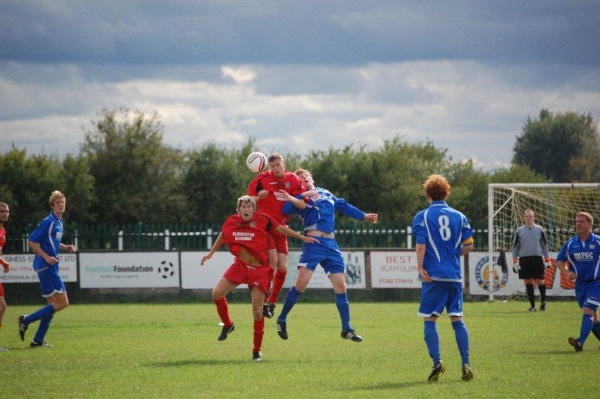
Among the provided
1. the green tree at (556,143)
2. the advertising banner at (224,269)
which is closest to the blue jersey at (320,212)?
the advertising banner at (224,269)

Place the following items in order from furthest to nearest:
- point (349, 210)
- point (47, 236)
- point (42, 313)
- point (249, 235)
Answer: point (42, 313), point (47, 236), point (349, 210), point (249, 235)

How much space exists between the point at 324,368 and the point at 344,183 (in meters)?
37.0

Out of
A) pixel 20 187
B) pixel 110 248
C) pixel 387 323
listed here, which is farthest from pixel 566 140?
pixel 387 323

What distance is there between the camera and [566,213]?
28062 millimetres

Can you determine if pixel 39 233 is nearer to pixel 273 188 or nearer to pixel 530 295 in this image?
pixel 273 188

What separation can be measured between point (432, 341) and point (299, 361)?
2642 millimetres

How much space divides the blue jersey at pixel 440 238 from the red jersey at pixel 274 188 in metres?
4.05

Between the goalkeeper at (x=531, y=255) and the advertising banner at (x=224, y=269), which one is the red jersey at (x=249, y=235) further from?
the advertising banner at (x=224, y=269)

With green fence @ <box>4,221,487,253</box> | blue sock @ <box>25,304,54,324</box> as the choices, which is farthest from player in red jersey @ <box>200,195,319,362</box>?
green fence @ <box>4,221,487,253</box>

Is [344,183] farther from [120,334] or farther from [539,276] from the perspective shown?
[120,334]

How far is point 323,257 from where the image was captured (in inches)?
535

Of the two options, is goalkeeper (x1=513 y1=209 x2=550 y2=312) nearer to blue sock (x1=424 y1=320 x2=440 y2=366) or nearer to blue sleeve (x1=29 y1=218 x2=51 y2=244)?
blue sleeve (x1=29 y1=218 x2=51 y2=244)

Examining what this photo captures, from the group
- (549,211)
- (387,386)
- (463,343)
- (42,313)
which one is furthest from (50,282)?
(549,211)

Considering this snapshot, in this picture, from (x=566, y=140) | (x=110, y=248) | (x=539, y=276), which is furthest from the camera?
(x=566, y=140)
